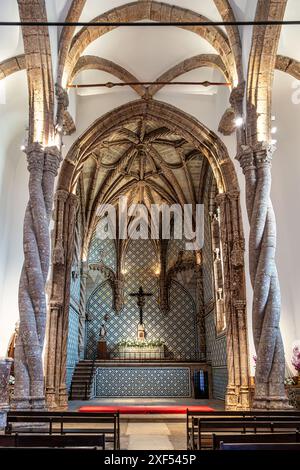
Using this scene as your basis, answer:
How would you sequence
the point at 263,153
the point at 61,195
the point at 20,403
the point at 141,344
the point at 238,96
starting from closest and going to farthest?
the point at 20,403
the point at 263,153
the point at 238,96
the point at 61,195
the point at 141,344

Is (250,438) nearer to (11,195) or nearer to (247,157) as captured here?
(247,157)

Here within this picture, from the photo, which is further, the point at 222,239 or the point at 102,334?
the point at 102,334

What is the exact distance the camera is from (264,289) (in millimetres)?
8180

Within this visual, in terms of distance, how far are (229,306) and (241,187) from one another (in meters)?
3.88

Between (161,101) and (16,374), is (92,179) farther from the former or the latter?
(16,374)

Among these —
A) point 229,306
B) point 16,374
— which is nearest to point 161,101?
point 229,306

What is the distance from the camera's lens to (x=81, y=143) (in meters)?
14.6

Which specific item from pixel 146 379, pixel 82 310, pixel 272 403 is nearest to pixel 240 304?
pixel 272 403

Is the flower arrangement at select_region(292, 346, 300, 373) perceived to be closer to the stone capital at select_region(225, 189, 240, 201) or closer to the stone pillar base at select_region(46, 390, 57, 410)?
the stone capital at select_region(225, 189, 240, 201)

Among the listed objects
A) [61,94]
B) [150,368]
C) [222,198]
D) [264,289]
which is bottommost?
[150,368]

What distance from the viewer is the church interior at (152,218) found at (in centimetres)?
791

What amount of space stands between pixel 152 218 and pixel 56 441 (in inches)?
833

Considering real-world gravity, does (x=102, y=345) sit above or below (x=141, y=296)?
below

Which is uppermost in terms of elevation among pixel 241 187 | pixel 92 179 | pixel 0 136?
pixel 92 179
